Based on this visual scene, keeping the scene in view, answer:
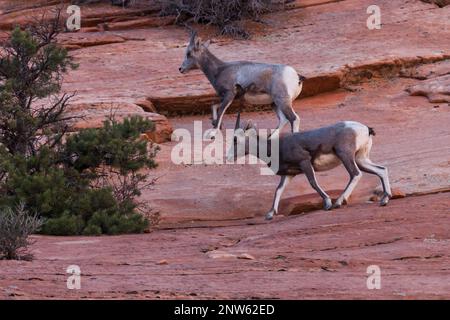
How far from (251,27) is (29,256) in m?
14.8

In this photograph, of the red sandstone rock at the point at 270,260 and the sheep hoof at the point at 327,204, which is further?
the sheep hoof at the point at 327,204

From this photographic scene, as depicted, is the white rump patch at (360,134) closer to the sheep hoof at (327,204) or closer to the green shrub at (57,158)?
the sheep hoof at (327,204)

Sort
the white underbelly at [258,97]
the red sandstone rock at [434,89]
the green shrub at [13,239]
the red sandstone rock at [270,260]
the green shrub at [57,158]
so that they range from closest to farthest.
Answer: the red sandstone rock at [270,260]
the green shrub at [13,239]
the green shrub at [57,158]
the white underbelly at [258,97]
the red sandstone rock at [434,89]

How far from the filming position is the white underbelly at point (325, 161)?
53.5 ft

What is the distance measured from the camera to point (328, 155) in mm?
16297

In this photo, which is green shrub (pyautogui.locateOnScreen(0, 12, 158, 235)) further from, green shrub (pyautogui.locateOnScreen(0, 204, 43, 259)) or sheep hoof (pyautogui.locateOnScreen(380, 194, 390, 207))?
green shrub (pyautogui.locateOnScreen(0, 204, 43, 259))

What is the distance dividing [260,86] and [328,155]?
11.4 feet

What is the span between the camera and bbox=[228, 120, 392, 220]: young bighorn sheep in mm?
16062

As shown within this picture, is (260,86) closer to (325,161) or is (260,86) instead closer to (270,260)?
(325,161)

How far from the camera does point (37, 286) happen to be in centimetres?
1038

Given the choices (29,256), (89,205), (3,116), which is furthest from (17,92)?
(29,256)

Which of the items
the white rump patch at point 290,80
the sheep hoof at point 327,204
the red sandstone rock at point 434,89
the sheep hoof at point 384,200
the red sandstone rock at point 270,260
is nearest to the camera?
the red sandstone rock at point 270,260

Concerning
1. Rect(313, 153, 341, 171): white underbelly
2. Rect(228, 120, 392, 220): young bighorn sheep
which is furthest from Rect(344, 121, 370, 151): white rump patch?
Rect(313, 153, 341, 171): white underbelly

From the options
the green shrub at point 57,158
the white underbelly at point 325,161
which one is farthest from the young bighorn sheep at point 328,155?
the green shrub at point 57,158
